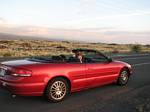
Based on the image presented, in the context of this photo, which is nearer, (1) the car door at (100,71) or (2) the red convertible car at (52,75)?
(2) the red convertible car at (52,75)

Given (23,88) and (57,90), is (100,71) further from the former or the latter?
(23,88)

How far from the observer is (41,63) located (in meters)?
7.84

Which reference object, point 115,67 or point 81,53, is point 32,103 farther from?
point 115,67

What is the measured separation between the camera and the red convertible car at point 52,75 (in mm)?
7434

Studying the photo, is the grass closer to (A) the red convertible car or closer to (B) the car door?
(B) the car door

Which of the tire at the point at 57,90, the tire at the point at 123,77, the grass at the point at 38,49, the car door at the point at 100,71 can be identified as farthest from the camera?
the grass at the point at 38,49

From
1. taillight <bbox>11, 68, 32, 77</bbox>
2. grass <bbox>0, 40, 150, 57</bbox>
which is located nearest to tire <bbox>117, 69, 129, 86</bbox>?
taillight <bbox>11, 68, 32, 77</bbox>

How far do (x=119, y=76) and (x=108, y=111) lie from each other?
12.0 ft

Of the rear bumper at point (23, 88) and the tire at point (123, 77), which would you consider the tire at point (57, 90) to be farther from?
the tire at point (123, 77)

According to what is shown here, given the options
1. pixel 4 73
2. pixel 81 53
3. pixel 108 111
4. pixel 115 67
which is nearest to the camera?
pixel 108 111

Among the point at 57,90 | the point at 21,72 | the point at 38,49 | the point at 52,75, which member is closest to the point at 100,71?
the point at 57,90

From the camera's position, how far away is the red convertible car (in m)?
7.43

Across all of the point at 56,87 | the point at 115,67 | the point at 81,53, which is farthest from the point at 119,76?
the point at 56,87

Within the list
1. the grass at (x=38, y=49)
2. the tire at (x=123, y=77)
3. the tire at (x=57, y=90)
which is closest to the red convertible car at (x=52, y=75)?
the tire at (x=57, y=90)
